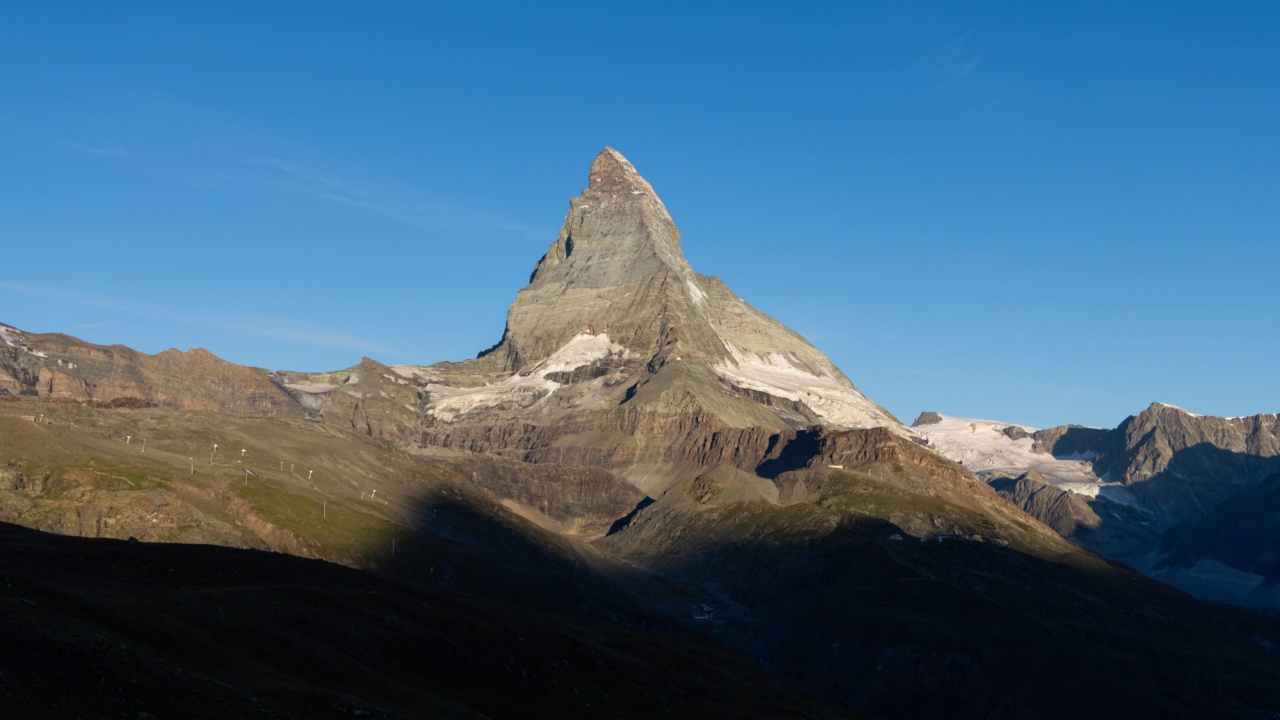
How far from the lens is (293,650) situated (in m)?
98.2

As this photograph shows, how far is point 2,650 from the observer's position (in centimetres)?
7181

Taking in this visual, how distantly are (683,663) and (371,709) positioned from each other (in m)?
79.4

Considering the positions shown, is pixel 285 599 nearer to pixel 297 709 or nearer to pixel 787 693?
pixel 297 709

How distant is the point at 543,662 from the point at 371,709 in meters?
45.0

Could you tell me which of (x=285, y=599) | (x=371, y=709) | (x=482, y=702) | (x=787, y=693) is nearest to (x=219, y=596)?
(x=285, y=599)

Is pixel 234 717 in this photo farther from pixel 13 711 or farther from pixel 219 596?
pixel 219 596

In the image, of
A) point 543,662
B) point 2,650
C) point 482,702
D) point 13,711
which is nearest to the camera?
point 13,711

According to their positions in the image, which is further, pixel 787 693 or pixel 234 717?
pixel 787 693

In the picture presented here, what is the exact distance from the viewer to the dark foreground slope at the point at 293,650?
241 ft

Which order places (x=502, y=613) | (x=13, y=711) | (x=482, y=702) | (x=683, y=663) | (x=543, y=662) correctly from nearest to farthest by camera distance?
(x=13, y=711) < (x=482, y=702) < (x=543, y=662) < (x=502, y=613) < (x=683, y=663)

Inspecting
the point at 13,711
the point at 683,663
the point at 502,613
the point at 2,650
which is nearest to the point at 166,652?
the point at 2,650

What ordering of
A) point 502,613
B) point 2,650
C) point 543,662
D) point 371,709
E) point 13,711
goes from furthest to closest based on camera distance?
point 502,613, point 543,662, point 371,709, point 2,650, point 13,711

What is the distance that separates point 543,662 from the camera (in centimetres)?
12744

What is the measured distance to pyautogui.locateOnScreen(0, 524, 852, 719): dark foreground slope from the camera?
73.5m
